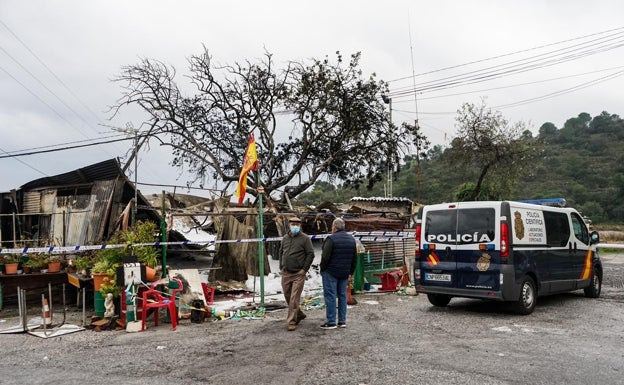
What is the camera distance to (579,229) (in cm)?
1037

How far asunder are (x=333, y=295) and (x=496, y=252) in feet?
9.73

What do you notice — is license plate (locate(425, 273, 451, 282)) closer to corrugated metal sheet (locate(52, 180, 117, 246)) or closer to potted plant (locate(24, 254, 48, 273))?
potted plant (locate(24, 254, 48, 273))

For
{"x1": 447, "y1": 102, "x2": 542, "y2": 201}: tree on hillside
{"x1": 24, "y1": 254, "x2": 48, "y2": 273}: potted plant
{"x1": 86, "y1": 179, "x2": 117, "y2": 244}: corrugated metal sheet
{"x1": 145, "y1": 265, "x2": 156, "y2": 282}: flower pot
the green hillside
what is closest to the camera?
{"x1": 145, "y1": 265, "x2": 156, "y2": 282}: flower pot

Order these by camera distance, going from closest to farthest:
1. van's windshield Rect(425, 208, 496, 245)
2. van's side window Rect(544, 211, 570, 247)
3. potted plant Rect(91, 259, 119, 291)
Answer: potted plant Rect(91, 259, 119, 291)
van's windshield Rect(425, 208, 496, 245)
van's side window Rect(544, 211, 570, 247)

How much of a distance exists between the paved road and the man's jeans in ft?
0.92

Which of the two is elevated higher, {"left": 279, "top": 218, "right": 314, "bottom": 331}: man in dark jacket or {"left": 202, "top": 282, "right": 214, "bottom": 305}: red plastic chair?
{"left": 279, "top": 218, "right": 314, "bottom": 331}: man in dark jacket

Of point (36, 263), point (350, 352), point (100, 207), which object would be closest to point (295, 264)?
point (350, 352)

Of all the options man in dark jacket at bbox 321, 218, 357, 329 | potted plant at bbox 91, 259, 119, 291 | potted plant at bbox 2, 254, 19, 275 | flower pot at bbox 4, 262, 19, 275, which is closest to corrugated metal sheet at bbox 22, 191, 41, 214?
potted plant at bbox 2, 254, 19, 275

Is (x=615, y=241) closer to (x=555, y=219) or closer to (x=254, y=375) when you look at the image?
(x=555, y=219)

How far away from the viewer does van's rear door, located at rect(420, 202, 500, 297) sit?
845 cm

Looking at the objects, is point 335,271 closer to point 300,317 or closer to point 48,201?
point 300,317

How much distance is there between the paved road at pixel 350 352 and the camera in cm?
524

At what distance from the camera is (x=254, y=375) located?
5.26 meters

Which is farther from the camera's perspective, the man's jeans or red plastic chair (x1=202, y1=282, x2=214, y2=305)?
red plastic chair (x1=202, y1=282, x2=214, y2=305)
